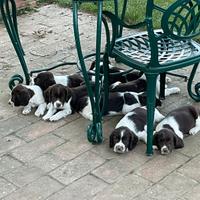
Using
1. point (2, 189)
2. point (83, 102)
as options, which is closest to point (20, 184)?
point (2, 189)

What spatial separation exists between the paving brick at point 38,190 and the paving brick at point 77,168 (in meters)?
0.08

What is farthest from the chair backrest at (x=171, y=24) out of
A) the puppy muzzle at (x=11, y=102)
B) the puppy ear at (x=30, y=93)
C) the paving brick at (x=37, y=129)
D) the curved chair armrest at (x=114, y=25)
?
the puppy muzzle at (x=11, y=102)

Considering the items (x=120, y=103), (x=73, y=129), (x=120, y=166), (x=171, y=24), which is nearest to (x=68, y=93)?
(x=73, y=129)

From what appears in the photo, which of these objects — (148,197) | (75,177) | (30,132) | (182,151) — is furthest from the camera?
(30,132)

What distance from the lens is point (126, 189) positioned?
4293 millimetres

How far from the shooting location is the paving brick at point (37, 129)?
511 centimetres

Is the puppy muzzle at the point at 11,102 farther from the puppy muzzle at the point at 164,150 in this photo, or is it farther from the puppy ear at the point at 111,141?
the puppy muzzle at the point at 164,150

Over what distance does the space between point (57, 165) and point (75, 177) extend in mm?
242

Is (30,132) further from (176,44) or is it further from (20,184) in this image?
(176,44)

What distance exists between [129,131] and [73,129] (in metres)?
0.67

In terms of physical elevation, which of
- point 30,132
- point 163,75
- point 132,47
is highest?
point 132,47

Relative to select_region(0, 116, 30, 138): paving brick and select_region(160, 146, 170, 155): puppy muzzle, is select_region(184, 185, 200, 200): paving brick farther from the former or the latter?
select_region(0, 116, 30, 138): paving brick

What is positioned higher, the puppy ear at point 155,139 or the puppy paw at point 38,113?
the puppy ear at point 155,139

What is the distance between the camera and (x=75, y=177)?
4.47m
